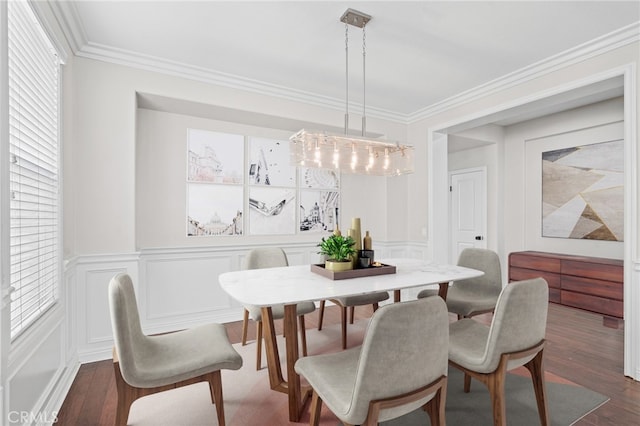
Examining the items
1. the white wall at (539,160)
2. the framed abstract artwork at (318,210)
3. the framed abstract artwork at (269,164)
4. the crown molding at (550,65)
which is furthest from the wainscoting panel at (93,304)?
the white wall at (539,160)

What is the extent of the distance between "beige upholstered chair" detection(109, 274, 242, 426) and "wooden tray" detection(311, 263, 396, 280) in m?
0.78

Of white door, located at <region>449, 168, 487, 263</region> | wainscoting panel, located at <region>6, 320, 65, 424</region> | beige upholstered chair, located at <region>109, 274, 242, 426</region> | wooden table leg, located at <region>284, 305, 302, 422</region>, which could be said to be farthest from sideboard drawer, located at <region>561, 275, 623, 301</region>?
wainscoting panel, located at <region>6, 320, 65, 424</region>

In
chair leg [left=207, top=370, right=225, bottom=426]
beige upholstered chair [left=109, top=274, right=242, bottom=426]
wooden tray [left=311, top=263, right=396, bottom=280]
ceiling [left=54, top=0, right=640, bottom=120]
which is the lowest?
chair leg [left=207, top=370, right=225, bottom=426]

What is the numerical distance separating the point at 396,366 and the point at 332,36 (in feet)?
7.86

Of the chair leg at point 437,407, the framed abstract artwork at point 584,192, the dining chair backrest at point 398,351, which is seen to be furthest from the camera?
the framed abstract artwork at point 584,192

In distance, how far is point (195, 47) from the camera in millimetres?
2715

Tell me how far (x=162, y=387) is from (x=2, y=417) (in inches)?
23.4

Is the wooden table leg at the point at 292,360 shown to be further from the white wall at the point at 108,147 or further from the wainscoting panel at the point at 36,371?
the white wall at the point at 108,147

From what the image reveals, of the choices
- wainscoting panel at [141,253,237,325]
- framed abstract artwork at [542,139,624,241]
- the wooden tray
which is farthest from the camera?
framed abstract artwork at [542,139,624,241]

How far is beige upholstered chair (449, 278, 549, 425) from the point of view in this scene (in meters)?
1.53

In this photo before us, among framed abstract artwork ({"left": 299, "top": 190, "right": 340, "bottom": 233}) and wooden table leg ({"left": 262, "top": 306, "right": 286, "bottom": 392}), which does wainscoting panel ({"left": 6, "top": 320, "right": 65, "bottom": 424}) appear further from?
framed abstract artwork ({"left": 299, "top": 190, "right": 340, "bottom": 233})

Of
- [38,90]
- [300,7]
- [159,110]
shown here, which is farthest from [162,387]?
[159,110]

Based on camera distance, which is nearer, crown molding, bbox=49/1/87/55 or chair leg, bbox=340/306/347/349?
crown molding, bbox=49/1/87/55

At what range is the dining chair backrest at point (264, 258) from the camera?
2.89 meters
